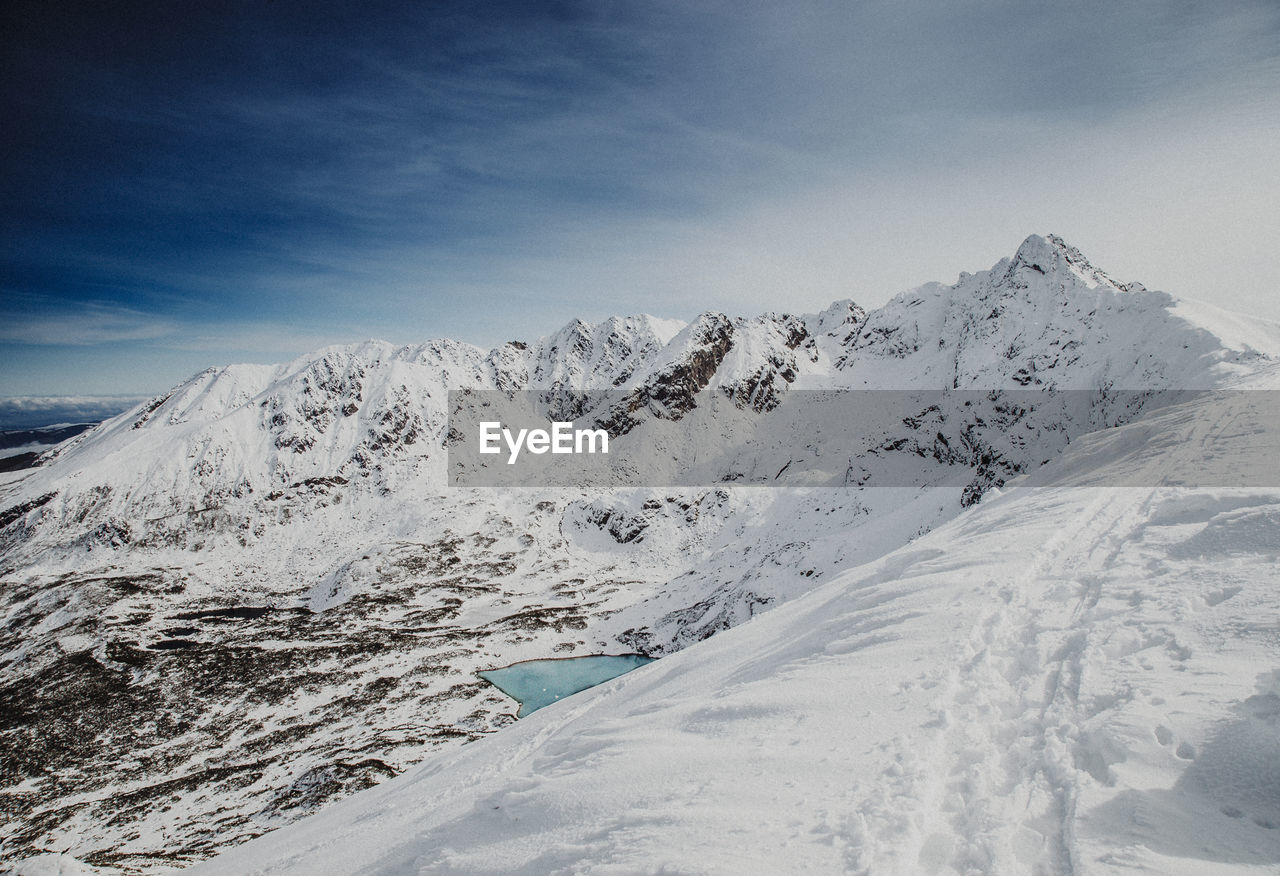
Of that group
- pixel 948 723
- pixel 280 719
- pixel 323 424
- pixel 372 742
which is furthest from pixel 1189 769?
pixel 323 424

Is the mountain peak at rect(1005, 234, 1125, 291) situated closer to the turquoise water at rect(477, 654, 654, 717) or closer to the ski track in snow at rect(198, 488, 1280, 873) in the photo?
the turquoise water at rect(477, 654, 654, 717)

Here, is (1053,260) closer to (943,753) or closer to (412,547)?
(943,753)

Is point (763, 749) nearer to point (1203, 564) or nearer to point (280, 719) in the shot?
point (1203, 564)
